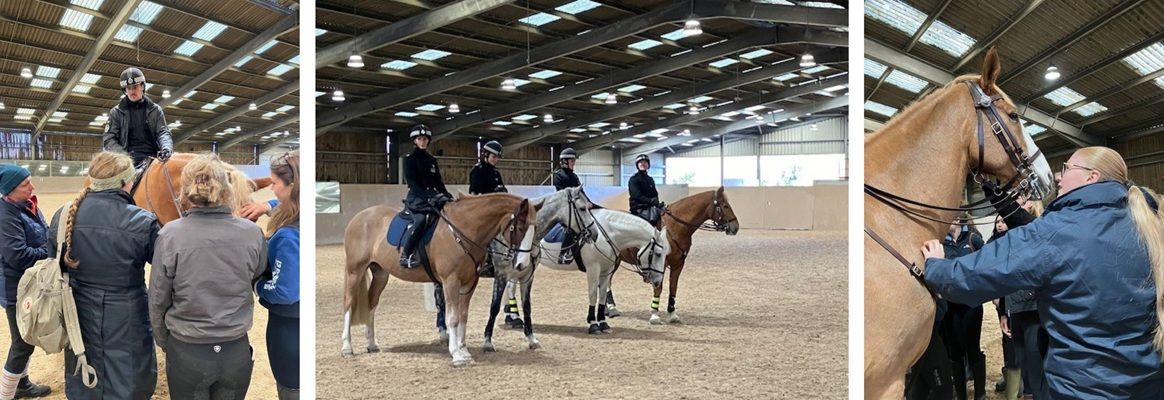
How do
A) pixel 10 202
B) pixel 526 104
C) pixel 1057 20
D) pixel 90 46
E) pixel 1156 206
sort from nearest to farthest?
pixel 1156 206
pixel 1057 20
pixel 90 46
pixel 10 202
pixel 526 104

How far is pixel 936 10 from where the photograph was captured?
6.03 feet

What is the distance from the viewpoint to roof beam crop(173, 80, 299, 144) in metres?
2.00

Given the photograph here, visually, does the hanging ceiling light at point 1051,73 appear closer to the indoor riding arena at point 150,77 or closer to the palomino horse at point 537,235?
the palomino horse at point 537,235

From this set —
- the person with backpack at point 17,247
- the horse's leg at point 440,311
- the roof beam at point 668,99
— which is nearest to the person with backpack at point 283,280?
the person with backpack at point 17,247

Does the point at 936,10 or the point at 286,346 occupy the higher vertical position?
the point at 936,10

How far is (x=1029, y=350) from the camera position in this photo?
205cm

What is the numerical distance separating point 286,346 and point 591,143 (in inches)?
54.6

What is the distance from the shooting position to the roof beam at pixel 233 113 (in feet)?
6.55

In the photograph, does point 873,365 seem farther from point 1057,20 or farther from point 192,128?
point 192,128

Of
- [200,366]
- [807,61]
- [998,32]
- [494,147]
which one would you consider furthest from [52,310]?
[998,32]

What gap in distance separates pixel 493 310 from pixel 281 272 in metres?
1.27

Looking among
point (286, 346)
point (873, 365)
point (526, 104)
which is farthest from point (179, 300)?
→ point (873, 365)

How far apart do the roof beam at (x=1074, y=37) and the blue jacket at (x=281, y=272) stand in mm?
2217

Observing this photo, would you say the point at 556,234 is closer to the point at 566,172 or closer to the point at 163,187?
the point at 566,172
